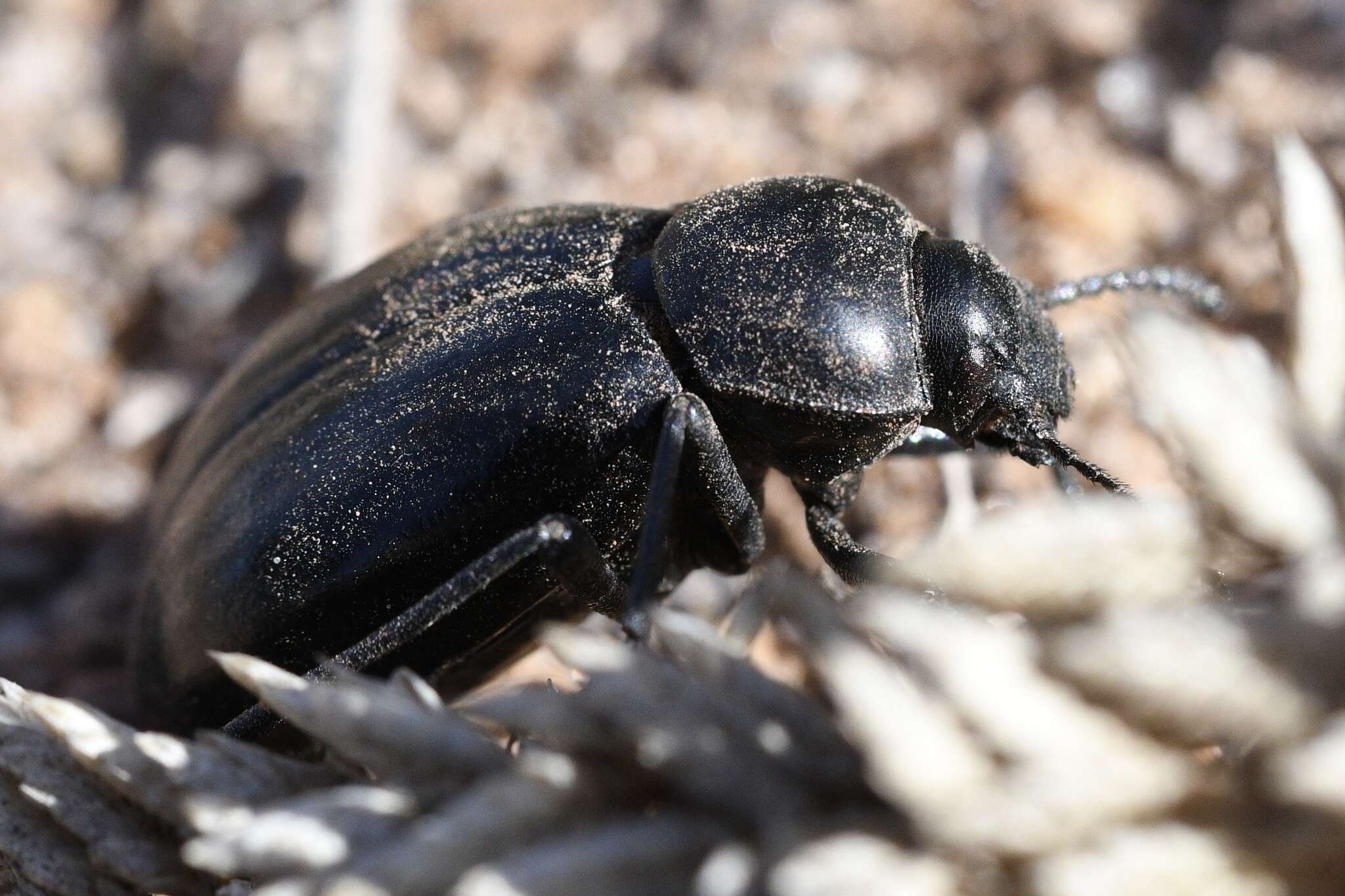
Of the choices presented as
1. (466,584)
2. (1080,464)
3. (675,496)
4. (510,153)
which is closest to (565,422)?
(675,496)

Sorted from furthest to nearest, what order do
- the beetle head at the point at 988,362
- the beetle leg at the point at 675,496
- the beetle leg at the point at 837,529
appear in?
the beetle leg at the point at 837,529 → the beetle head at the point at 988,362 → the beetle leg at the point at 675,496

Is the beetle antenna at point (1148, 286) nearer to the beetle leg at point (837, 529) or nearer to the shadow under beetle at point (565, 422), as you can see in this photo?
the shadow under beetle at point (565, 422)

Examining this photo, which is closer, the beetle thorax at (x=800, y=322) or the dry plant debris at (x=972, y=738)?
the dry plant debris at (x=972, y=738)

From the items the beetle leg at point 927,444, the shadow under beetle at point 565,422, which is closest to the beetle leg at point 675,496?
the shadow under beetle at point 565,422

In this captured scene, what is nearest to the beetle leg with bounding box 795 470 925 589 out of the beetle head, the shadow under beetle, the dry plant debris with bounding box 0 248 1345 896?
the shadow under beetle

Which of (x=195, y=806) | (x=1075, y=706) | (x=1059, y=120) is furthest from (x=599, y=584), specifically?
(x=1059, y=120)

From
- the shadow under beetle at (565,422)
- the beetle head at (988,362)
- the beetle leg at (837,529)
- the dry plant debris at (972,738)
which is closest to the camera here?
the dry plant debris at (972,738)

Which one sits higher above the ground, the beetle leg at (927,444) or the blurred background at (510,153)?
the blurred background at (510,153)
